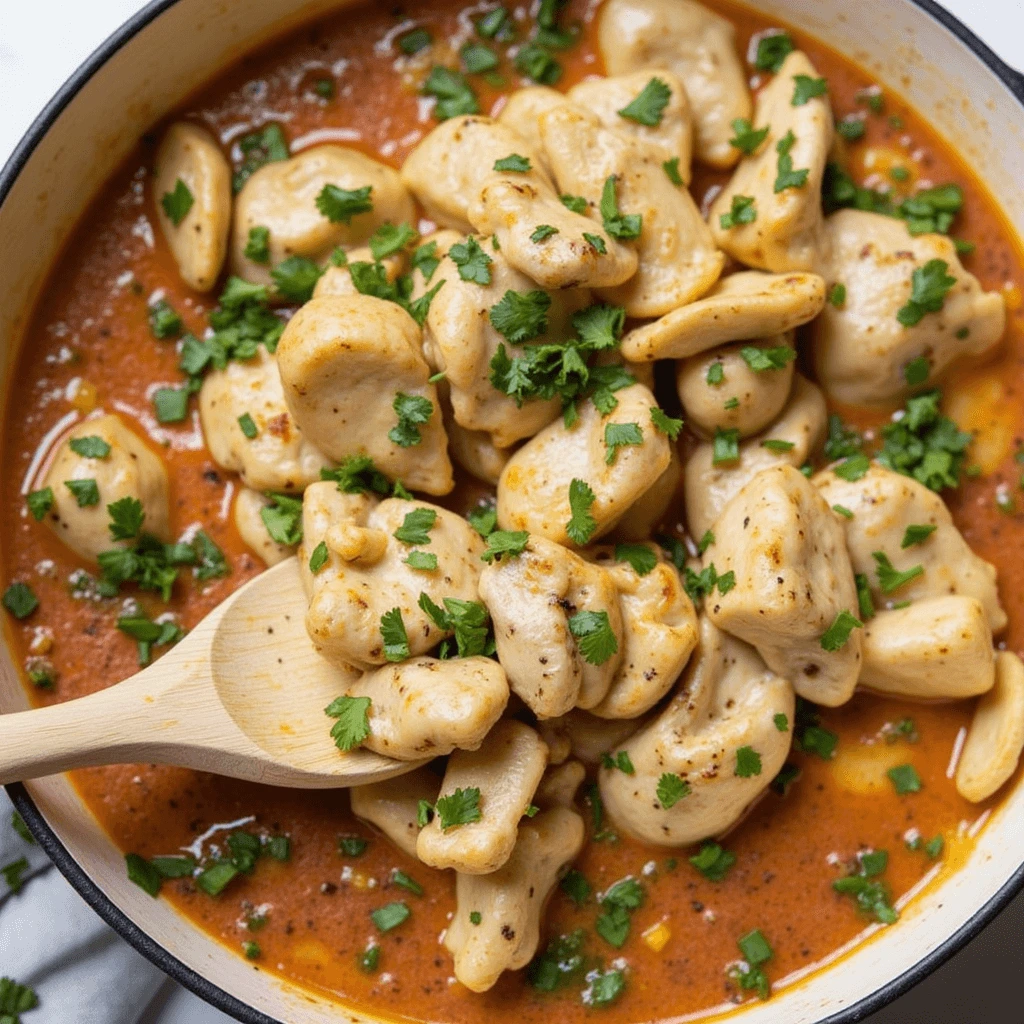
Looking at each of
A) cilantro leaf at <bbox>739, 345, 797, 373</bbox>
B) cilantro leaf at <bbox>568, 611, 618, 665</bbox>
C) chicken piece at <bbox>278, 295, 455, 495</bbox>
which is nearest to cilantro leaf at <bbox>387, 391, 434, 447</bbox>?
chicken piece at <bbox>278, 295, 455, 495</bbox>

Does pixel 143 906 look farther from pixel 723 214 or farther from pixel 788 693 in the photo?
pixel 723 214

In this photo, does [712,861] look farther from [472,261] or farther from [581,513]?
[472,261]

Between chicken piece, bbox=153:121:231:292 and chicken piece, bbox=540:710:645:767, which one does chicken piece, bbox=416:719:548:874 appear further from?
chicken piece, bbox=153:121:231:292

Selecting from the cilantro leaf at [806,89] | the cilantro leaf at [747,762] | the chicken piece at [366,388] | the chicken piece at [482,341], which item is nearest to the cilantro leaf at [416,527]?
the chicken piece at [366,388]

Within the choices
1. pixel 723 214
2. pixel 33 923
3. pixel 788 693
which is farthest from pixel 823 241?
pixel 33 923

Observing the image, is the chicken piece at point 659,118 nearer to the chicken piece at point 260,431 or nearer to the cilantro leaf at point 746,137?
the cilantro leaf at point 746,137

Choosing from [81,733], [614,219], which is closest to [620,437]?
[614,219]
